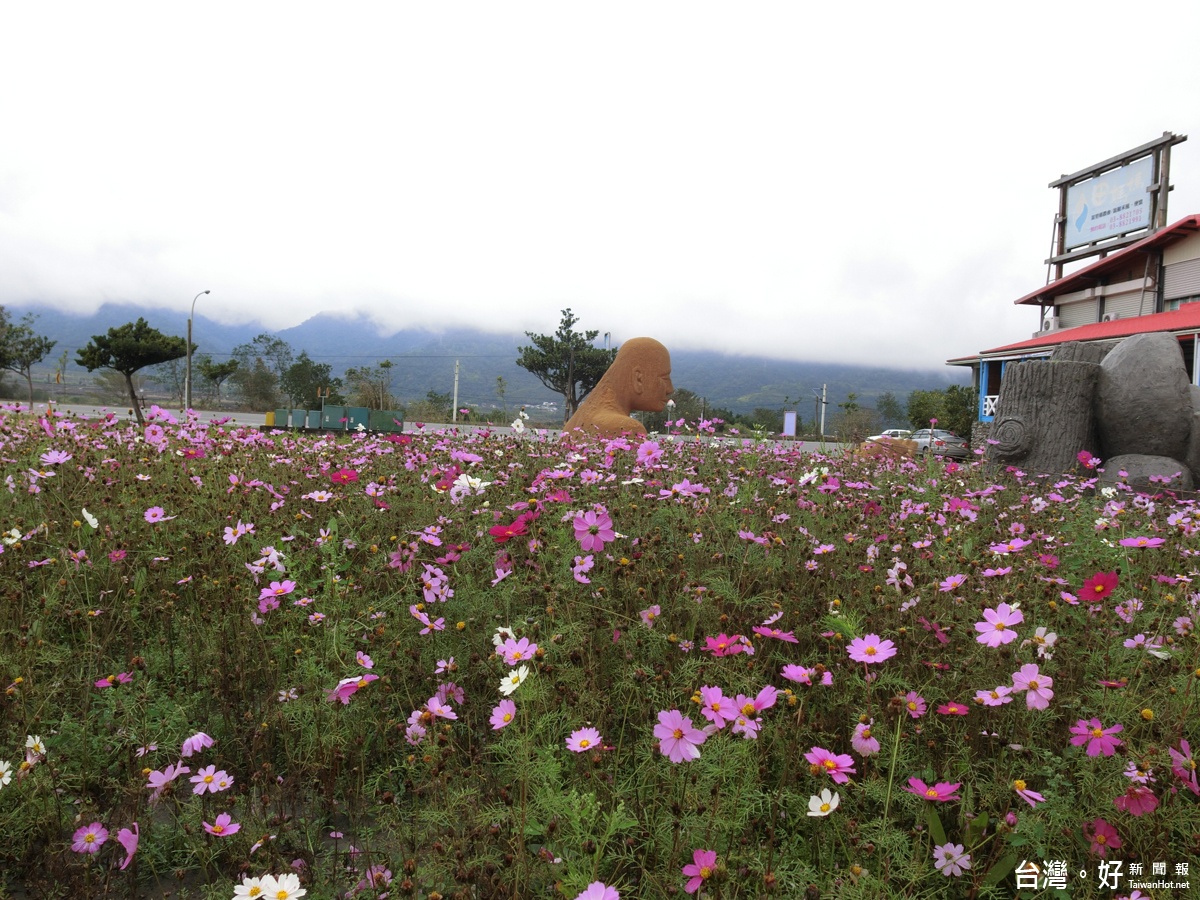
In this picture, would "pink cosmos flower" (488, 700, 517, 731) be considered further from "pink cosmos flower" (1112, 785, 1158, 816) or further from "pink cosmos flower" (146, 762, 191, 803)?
"pink cosmos flower" (1112, 785, 1158, 816)

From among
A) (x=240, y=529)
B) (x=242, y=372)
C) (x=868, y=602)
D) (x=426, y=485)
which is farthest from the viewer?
(x=242, y=372)

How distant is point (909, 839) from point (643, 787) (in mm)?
570

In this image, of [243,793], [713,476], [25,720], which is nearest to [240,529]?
→ [25,720]

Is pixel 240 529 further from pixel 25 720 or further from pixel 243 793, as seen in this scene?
pixel 243 793

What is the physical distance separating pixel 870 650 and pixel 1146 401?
22.2 ft

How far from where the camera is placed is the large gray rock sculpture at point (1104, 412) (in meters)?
6.51

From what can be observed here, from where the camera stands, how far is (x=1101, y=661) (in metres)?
1.85

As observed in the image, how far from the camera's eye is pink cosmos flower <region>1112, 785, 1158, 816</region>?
125 cm

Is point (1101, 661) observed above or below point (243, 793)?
above

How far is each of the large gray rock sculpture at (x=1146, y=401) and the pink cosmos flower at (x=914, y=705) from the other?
655 cm

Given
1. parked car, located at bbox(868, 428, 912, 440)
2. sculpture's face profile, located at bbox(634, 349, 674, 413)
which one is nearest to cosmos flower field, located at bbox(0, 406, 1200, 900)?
parked car, located at bbox(868, 428, 912, 440)

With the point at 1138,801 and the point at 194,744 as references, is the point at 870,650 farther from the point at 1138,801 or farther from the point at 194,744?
the point at 194,744

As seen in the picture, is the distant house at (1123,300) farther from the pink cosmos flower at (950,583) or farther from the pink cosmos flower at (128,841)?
the pink cosmos flower at (128,841)

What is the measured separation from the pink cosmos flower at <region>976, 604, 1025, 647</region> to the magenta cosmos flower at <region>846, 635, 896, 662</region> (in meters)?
0.22
